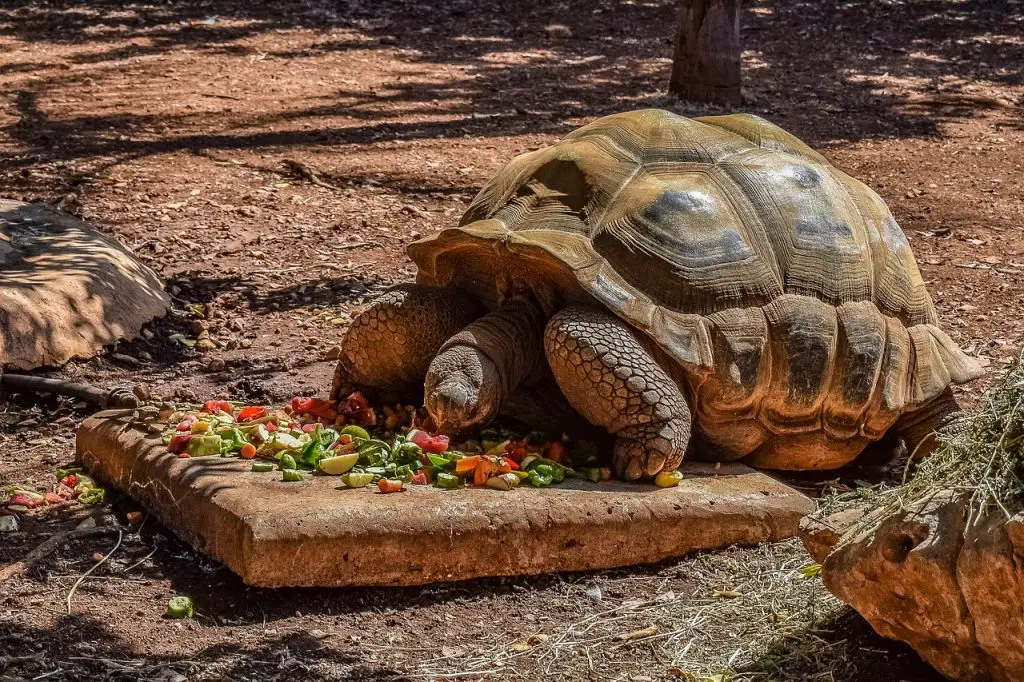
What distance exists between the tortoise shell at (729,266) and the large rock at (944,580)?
1541 mm

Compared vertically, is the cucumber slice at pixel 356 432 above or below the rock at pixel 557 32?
above

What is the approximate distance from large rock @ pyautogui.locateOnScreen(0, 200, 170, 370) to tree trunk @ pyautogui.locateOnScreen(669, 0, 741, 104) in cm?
593

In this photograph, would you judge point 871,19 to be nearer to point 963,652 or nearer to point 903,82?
point 903,82

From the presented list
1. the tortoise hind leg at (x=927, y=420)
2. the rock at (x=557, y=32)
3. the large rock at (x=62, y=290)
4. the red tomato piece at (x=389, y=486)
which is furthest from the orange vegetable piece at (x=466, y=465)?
the rock at (x=557, y=32)

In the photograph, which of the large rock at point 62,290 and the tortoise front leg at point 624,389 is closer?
the tortoise front leg at point 624,389

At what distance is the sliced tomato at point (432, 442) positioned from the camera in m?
4.79

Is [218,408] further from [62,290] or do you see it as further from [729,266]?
[729,266]

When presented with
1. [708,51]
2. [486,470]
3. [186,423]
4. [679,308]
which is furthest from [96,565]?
[708,51]

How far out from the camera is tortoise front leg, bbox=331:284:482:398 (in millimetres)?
5320

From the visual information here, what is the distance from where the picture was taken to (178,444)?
4.81 meters

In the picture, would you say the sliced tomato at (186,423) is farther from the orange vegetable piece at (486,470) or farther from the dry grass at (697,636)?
the dry grass at (697,636)

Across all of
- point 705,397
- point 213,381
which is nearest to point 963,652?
point 705,397

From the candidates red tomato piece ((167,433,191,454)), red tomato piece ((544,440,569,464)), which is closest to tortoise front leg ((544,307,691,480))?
red tomato piece ((544,440,569,464))

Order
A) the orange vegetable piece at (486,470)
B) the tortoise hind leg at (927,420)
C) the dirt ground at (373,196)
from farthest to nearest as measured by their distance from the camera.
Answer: the tortoise hind leg at (927,420) < the orange vegetable piece at (486,470) < the dirt ground at (373,196)
